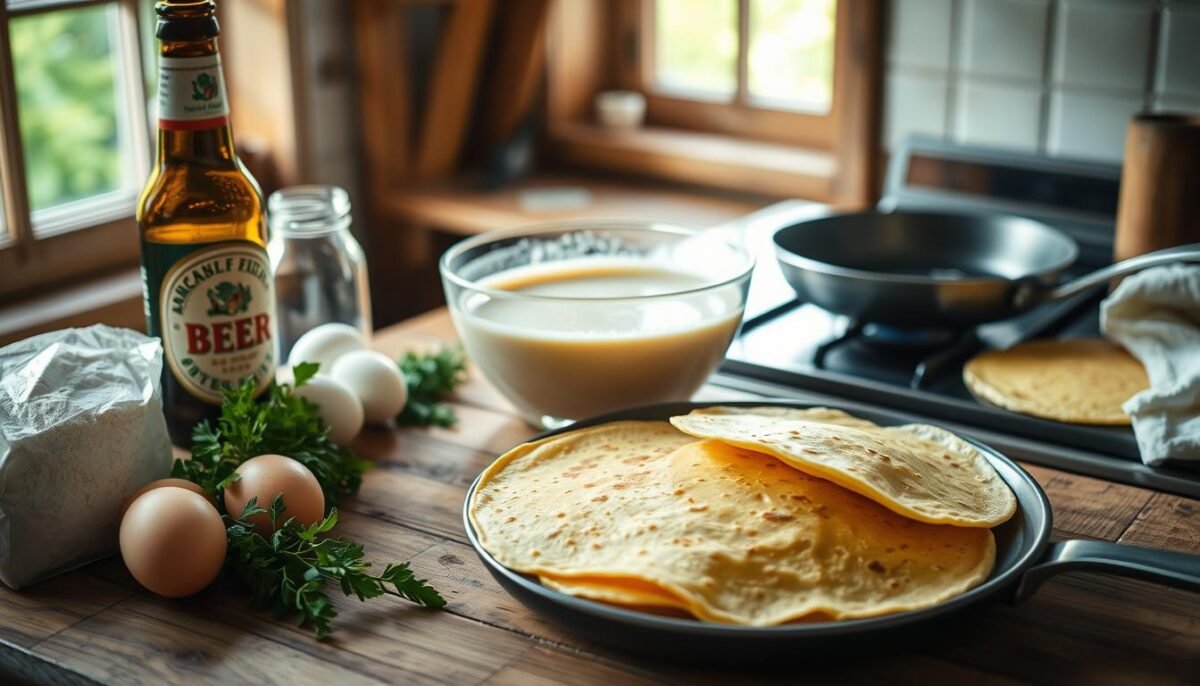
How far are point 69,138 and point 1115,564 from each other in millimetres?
2140

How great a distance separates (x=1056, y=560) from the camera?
2.76ft

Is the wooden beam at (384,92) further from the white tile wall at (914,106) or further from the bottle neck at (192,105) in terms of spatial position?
the bottle neck at (192,105)

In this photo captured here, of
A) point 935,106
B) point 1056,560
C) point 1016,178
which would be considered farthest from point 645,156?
point 1056,560

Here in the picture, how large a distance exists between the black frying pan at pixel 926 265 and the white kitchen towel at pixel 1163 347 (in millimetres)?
35

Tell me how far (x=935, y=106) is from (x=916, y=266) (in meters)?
0.64

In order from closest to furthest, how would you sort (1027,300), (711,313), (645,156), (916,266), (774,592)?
(774,592) < (711,313) < (1027,300) < (916,266) < (645,156)

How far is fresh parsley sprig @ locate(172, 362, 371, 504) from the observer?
3.33 ft

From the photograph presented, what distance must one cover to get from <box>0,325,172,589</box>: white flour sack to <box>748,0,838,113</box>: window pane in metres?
1.71

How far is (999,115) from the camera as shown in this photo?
2.00 meters

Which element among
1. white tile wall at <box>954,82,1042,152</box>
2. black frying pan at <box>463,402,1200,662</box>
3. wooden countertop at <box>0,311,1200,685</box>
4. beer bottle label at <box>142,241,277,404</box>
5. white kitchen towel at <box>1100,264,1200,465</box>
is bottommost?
wooden countertop at <box>0,311,1200,685</box>

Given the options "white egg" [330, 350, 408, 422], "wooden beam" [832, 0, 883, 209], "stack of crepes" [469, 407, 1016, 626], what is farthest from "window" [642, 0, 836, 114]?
"stack of crepes" [469, 407, 1016, 626]

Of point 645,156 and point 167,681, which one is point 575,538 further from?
point 645,156

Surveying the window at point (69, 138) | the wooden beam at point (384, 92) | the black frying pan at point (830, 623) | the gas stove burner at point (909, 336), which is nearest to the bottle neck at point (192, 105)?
the black frying pan at point (830, 623)

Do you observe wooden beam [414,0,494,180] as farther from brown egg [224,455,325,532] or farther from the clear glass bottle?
brown egg [224,455,325,532]
